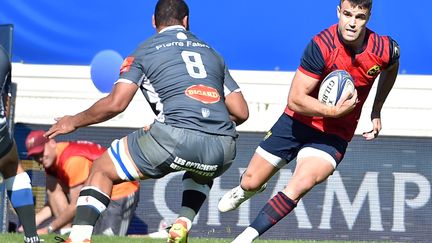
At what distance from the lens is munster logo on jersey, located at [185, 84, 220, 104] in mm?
7664

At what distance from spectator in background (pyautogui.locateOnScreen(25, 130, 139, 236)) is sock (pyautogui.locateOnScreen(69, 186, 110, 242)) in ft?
14.9

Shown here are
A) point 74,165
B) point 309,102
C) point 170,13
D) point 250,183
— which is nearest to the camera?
point 170,13

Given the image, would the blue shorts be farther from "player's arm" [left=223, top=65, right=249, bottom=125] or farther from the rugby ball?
"player's arm" [left=223, top=65, right=249, bottom=125]

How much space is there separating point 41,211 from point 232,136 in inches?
211

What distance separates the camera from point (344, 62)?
27.3 feet

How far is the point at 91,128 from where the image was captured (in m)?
12.8

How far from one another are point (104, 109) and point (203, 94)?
0.69 metres

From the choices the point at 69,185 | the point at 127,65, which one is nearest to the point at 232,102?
A: the point at 127,65

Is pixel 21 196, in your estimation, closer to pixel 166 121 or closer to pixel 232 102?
pixel 166 121

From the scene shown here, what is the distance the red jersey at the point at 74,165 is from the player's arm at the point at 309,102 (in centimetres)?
441

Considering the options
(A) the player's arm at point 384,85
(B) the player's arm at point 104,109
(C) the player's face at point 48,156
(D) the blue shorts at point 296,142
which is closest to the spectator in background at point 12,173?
(B) the player's arm at point 104,109

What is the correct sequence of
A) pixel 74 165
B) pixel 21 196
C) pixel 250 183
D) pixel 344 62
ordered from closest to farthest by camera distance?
1. pixel 344 62
2. pixel 21 196
3. pixel 250 183
4. pixel 74 165

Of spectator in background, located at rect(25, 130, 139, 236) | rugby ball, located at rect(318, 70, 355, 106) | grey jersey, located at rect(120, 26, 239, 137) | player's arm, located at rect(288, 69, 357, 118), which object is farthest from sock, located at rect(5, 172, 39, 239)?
spectator in background, located at rect(25, 130, 139, 236)

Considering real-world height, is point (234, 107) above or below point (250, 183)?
above
